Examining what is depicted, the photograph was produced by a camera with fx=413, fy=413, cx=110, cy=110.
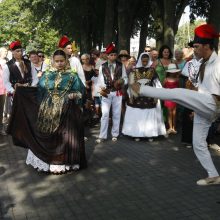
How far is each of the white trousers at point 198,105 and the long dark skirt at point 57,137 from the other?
1.82 metres

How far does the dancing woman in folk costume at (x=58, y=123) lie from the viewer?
652 cm

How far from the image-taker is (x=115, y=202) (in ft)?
17.5

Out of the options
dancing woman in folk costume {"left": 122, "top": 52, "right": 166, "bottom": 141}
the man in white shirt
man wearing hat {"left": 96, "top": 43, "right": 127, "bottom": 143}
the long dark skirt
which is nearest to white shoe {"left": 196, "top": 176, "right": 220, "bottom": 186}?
the long dark skirt

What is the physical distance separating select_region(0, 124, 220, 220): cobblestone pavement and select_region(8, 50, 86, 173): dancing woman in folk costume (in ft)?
0.78

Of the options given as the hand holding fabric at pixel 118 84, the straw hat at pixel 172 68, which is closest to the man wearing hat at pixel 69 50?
the hand holding fabric at pixel 118 84

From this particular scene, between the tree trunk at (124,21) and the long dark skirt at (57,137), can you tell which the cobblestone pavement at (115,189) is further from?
the tree trunk at (124,21)

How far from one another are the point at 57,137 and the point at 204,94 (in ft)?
8.06

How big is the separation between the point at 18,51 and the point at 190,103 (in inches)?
184

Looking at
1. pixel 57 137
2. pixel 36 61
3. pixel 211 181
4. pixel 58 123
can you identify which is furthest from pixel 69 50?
pixel 211 181

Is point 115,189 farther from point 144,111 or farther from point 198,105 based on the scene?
point 144,111

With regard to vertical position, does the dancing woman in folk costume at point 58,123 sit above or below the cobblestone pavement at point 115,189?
above

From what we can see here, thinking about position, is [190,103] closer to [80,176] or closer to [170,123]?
[80,176]

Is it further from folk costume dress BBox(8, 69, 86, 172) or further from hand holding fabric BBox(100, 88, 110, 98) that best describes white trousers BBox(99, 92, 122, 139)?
folk costume dress BBox(8, 69, 86, 172)

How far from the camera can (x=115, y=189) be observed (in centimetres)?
583
